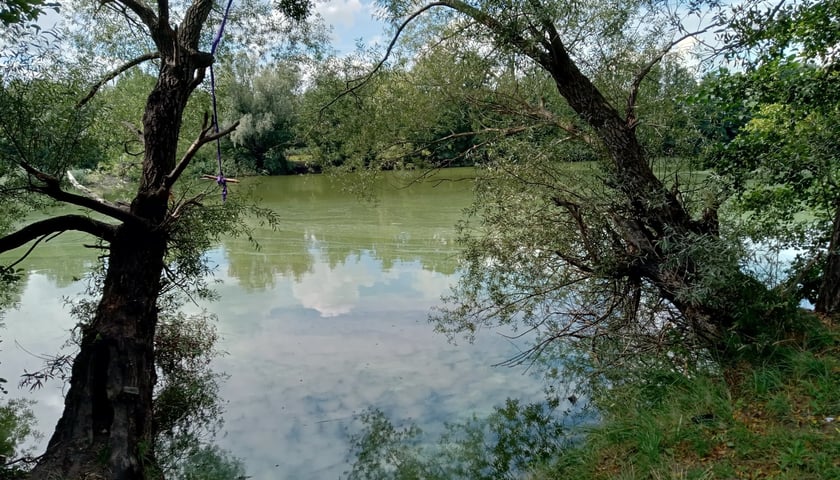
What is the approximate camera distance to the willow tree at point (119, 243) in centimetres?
323

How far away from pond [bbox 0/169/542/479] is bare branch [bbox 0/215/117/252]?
70.5 inches

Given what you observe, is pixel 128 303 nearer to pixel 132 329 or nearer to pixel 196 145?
pixel 132 329

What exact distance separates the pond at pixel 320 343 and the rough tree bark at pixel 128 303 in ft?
2.82

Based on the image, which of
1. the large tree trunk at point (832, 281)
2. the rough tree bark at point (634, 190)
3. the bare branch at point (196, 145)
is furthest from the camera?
the bare branch at point (196, 145)

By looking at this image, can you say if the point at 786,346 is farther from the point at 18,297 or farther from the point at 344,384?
the point at 18,297

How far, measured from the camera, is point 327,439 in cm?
404

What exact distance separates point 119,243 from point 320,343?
→ 238 centimetres

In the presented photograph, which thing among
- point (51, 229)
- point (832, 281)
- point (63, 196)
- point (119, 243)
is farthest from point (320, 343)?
point (832, 281)

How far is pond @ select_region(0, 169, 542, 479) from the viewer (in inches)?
167

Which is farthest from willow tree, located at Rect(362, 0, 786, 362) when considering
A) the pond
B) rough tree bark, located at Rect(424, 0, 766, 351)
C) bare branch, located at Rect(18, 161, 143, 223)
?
bare branch, located at Rect(18, 161, 143, 223)

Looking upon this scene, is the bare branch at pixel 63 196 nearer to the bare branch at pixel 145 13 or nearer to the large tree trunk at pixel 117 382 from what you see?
the large tree trunk at pixel 117 382

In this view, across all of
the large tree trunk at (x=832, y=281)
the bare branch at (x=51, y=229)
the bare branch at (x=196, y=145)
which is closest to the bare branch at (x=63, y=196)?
the bare branch at (x=51, y=229)

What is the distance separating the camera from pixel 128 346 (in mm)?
3676

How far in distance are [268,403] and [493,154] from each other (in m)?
2.96
